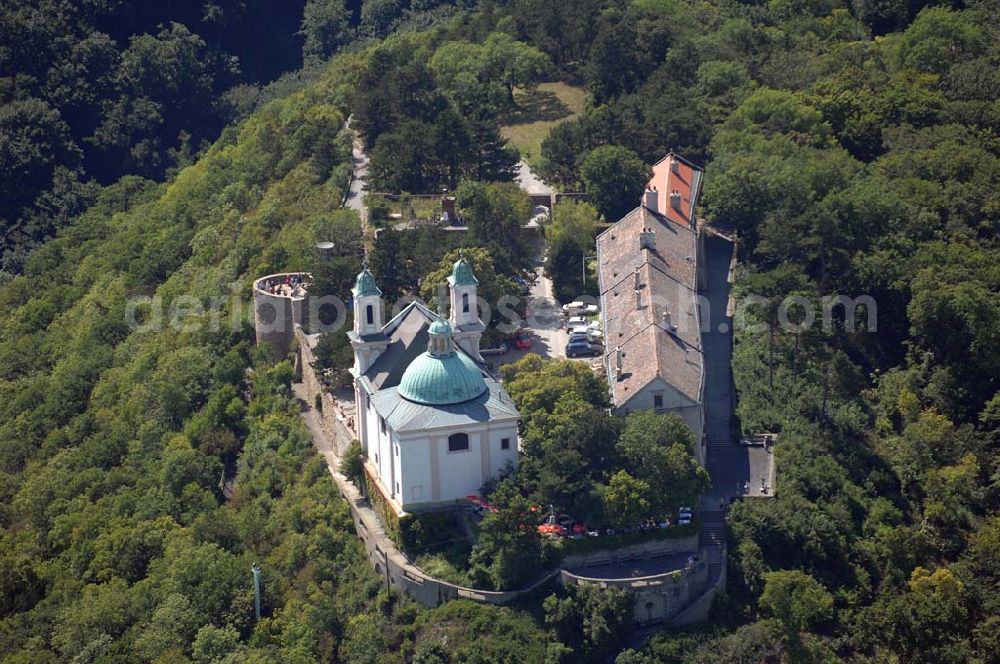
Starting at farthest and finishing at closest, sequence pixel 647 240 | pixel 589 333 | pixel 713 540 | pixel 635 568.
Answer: pixel 647 240, pixel 589 333, pixel 713 540, pixel 635 568

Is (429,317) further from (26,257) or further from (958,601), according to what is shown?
(26,257)

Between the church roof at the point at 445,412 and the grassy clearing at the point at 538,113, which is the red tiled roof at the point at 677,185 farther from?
the church roof at the point at 445,412

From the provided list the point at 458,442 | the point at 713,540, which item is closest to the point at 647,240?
the point at 713,540

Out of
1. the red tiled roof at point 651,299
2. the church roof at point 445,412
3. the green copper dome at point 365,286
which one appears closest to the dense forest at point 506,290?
the church roof at point 445,412

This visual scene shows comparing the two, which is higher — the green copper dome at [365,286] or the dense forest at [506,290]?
the green copper dome at [365,286]

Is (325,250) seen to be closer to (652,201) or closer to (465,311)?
(652,201)

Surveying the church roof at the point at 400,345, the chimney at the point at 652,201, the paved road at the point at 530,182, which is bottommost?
the paved road at the point at 530,182
